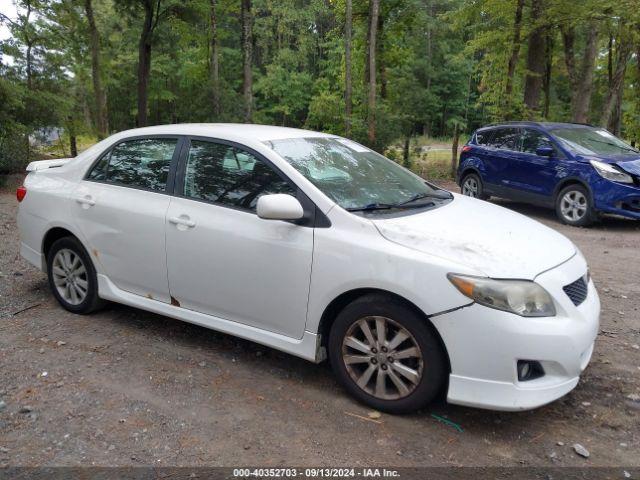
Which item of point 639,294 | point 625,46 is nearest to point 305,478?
point 639,294

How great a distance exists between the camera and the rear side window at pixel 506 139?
10.5m

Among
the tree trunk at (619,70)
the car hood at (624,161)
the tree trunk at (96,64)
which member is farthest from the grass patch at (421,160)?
the tree trunk at (96,64)

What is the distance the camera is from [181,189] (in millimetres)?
4195

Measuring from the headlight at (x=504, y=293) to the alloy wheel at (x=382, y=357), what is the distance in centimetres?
44

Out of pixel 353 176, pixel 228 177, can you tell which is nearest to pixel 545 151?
pixel 353 176

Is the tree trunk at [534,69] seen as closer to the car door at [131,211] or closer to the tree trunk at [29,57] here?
the car door at [131,211]

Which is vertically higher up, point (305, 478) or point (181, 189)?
point (181, 189)

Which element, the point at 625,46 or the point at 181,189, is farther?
the point at 625,46

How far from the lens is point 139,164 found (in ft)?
15.0

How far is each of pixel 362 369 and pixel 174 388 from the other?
1.28 meters

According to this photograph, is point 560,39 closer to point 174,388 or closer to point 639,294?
point 639,294

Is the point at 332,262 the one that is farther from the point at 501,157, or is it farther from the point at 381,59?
the point at 381,59

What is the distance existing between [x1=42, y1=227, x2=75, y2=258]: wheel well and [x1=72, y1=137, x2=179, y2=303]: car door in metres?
0.31

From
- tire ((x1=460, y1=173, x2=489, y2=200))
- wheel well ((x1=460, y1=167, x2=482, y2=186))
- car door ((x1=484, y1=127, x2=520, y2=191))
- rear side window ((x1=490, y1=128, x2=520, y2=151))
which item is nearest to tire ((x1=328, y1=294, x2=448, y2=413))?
car door ((x1=484, y1=127, x2=520, y2=191))
